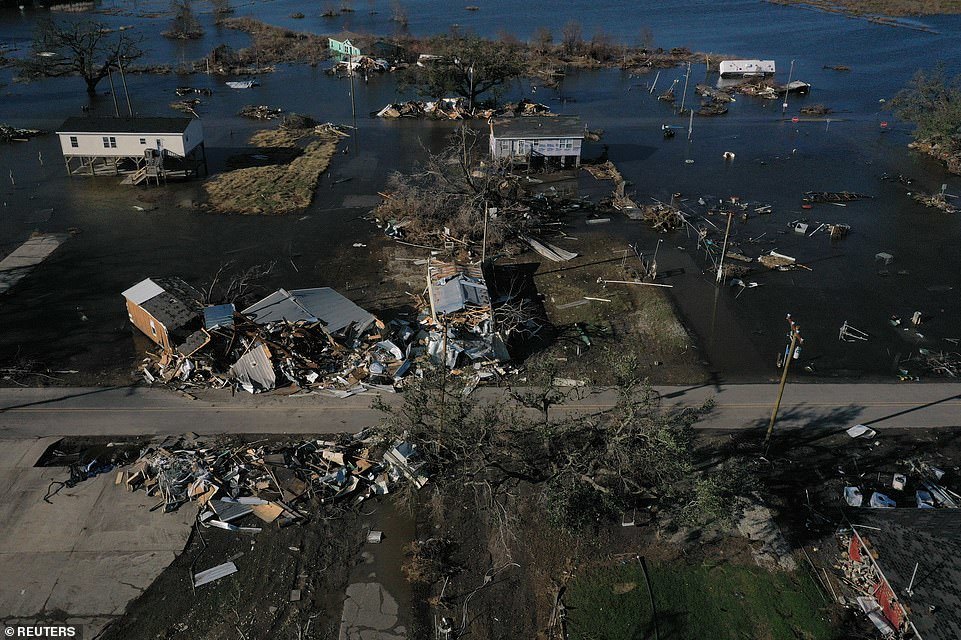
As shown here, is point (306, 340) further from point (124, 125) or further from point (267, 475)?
point (124, 125)

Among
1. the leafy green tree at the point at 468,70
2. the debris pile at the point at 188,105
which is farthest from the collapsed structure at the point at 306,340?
the debris pile at the point at 188,105

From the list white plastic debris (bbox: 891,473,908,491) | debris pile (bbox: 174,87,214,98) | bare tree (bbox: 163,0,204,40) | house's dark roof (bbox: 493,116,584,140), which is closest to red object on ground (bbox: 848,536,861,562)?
white plastic debris (bbox: 891,473,908,491)

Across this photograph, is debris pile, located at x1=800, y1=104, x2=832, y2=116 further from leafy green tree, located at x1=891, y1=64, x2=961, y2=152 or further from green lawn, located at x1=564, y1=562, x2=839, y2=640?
green lawn, located at x1=564, y1=562, x2=839, y2=640

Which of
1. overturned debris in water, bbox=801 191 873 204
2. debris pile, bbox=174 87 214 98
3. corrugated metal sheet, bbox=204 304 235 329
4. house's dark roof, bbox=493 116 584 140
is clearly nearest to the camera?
corrugated metal sheet, bbox=204 304 235 329

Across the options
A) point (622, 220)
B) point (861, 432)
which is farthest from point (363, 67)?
point (861, 432)

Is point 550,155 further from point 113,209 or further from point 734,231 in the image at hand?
point 113,209
